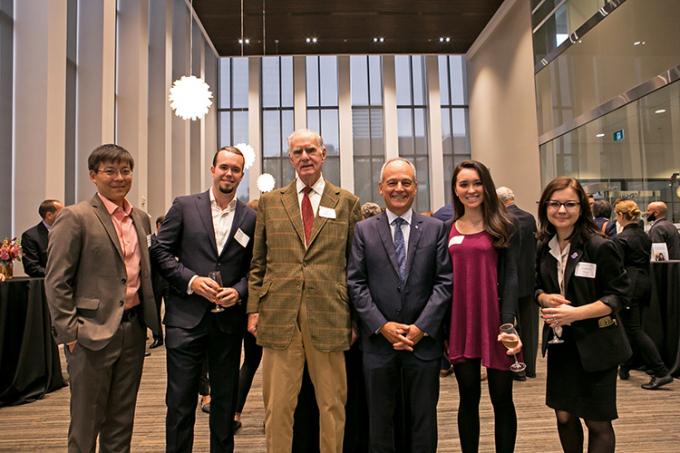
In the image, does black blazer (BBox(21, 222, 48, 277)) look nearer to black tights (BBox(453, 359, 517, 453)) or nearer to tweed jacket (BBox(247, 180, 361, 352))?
tweed jacket (BBox(247, 180, 361, 352))

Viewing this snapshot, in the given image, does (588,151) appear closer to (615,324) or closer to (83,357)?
(615,324)

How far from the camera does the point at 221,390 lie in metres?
2.40

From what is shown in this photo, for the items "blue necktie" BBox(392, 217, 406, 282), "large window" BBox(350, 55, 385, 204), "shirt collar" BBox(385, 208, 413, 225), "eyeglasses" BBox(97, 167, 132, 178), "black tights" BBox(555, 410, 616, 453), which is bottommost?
"black tights" BBox(555, 410, 616, 453)

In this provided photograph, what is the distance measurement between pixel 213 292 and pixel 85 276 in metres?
0.57

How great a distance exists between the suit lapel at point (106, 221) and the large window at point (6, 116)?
472 cm

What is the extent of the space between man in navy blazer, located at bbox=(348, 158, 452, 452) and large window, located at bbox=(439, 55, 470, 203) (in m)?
12.5

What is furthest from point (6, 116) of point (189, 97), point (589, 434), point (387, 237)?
point (589, 434)

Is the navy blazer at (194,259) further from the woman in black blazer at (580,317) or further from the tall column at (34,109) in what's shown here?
the tall column at (34,109)

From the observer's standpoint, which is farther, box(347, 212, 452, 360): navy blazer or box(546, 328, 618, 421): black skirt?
box(347, 212, 452, 360): navy blazer

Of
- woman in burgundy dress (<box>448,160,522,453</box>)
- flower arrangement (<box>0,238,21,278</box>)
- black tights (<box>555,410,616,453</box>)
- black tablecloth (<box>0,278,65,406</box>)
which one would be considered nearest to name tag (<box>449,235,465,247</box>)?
woman in burgundy dress (<box>448,160,522,453</box>)

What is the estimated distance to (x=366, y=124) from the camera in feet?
46.7

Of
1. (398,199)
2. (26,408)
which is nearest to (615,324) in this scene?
(398,199)

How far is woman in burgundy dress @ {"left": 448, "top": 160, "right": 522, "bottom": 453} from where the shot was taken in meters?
2.16

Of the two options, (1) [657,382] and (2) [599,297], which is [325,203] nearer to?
(2) [599,297]
